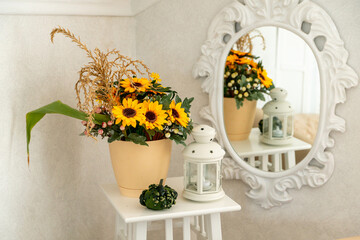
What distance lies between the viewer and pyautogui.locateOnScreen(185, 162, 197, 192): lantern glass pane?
1505 mm

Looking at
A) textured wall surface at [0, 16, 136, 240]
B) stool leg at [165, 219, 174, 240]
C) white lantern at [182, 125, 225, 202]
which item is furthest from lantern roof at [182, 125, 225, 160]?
textured wall surface at [0, 16, 136, 240]

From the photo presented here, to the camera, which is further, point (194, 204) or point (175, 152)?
point (175, 152)

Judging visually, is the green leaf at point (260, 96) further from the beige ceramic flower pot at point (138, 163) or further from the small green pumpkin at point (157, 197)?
the small green pumpkin at point (157, 197)

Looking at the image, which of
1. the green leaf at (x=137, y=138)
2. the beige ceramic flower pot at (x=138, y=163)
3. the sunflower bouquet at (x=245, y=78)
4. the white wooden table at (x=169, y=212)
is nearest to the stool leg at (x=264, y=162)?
the sunflower bouquet at (x=245, y=78)

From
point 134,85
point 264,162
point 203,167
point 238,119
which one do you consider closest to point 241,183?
point 264,162

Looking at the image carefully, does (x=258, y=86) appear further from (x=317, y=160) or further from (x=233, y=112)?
(x=317, y=160)

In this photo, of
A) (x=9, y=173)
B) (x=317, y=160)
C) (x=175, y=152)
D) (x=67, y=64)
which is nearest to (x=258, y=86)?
(x=317, y=160)

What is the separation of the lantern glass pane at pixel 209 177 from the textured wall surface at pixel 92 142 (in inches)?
18.1

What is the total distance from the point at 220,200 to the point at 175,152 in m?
0.56

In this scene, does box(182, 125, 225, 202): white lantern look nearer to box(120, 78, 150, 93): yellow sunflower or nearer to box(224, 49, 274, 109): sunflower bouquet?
box(120, 78, 150, 93): yellow sunflower

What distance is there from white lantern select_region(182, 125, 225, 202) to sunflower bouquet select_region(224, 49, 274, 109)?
0.37 metres

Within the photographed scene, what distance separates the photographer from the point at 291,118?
1.75m

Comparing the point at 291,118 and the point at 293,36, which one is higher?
the point at 293,36

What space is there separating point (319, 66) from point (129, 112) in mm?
783
